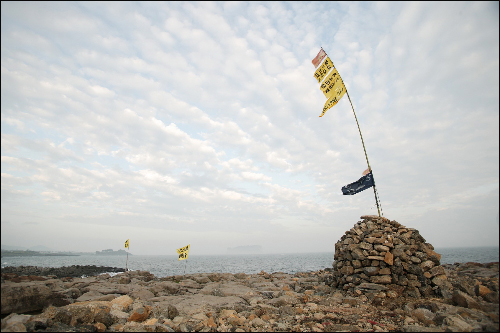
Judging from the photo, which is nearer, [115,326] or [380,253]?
[115,326]

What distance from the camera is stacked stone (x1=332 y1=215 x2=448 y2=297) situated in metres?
8.11

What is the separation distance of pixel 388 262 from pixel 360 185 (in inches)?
134

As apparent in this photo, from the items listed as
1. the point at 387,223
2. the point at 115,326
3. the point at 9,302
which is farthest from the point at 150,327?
the point at 387,223

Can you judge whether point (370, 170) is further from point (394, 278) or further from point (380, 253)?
point (394, 278)

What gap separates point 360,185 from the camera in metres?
10.8

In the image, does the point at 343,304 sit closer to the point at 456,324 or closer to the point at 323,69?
the point at 456,324

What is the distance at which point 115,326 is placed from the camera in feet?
18.7

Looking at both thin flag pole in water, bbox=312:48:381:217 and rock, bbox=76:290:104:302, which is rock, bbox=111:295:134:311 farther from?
thin flag pole in water, bbox=312:48:381:217

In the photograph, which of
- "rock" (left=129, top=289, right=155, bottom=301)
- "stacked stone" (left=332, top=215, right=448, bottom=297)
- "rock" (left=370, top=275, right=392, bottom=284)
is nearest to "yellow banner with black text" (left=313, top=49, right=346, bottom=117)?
"stacked stone" (left=332, top=215, right=448, bottom=297)

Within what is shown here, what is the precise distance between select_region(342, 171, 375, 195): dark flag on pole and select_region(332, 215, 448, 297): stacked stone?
1.33 m

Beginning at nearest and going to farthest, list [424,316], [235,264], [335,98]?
[424,316] → [335,98] → [235,264]

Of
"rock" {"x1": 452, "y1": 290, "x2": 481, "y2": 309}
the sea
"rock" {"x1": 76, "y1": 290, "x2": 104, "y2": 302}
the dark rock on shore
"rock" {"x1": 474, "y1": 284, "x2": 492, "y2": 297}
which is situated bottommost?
the sea

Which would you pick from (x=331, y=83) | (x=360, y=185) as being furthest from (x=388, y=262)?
(x=331, y=83)

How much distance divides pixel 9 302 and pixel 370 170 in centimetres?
1226
